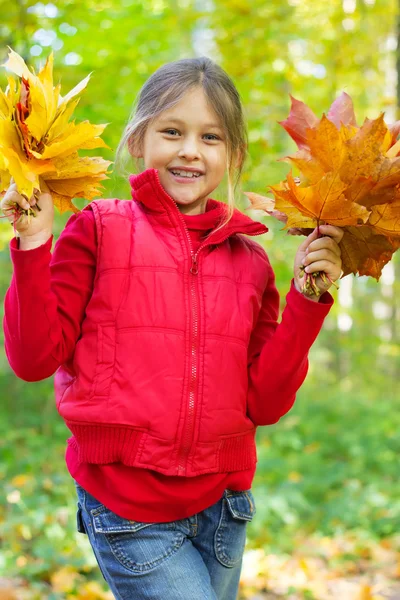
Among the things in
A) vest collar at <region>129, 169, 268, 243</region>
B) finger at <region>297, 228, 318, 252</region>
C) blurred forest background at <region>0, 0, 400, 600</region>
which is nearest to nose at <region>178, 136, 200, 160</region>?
vest collar at <region>129, 169, 268, 243</region>

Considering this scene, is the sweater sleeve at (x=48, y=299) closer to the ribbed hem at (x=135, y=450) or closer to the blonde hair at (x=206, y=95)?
the ribbed hem at (x=135, y=450)

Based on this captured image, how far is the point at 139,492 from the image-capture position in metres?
1.98

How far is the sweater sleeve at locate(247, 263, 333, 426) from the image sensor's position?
2129mm

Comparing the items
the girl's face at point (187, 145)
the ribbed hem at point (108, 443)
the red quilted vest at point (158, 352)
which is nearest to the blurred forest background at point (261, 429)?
the girl's face at point (187, 145)

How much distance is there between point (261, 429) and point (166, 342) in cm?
603

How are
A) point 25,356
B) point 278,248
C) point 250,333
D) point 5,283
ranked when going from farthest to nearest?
point 5,283, point 278,248, point 250,333, point 25,356

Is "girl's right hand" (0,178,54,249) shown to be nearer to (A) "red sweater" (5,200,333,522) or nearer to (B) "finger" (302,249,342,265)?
(A) "red sweater" (5,200,333,522)

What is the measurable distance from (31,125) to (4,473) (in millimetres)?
4638

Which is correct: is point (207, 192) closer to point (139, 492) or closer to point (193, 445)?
point (193, 445)

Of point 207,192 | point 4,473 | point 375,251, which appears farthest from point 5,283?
point 375,251

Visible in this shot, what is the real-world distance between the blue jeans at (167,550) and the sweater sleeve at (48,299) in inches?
17.9

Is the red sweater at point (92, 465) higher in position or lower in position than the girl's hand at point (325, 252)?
lower

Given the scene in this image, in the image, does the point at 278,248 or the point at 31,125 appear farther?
the point at 278,248

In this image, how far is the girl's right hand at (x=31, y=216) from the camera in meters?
1.76
